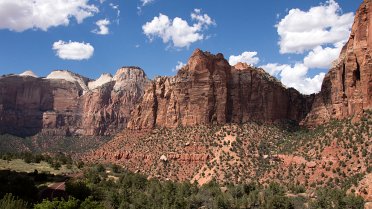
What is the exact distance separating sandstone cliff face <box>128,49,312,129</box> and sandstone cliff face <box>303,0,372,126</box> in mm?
15553

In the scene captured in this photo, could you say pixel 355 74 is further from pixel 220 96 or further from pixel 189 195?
pixel 189 195

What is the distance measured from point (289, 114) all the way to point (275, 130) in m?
16.5

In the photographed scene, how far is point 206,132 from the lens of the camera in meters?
115

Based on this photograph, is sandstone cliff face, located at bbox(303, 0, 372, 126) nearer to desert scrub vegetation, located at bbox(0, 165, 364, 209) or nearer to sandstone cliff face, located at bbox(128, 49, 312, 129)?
sandstone cliff face, located at bbox(128, 49, 312, 129)

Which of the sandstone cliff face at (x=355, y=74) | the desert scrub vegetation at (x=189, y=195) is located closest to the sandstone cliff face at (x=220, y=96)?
the sandstone cliff face at (x=355, y=74)

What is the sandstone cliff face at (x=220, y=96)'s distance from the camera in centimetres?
12088

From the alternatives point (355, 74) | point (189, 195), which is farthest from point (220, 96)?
point (189, 195)

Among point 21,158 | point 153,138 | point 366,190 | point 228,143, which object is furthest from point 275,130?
point 21,158

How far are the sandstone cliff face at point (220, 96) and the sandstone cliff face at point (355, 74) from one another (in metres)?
15.6

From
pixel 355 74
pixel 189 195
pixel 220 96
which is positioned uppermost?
pixel 355 74

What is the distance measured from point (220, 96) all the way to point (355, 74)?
34.9 m

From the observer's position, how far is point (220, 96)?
12144 cm

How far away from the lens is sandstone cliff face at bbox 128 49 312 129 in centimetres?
12088

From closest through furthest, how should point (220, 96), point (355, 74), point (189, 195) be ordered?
point (189, 195), point (355, 74), point (220, 96)
